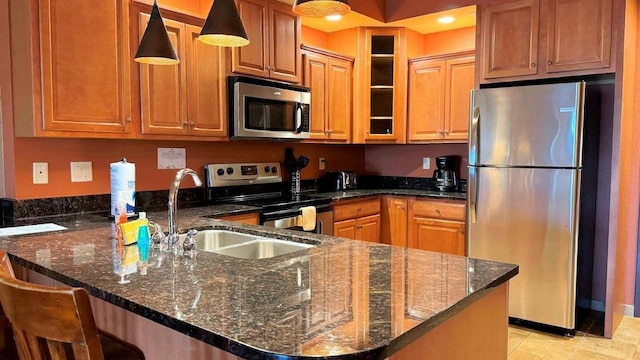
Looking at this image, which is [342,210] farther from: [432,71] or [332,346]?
[332,346]

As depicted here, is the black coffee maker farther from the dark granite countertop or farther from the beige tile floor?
the beige tile floor

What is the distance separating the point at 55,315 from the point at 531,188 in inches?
115

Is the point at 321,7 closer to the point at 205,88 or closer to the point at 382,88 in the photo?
the point at 205,88

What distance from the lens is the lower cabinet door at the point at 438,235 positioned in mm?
3846

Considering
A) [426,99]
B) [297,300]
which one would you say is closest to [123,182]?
[297,300]

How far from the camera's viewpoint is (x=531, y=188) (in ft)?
10.1

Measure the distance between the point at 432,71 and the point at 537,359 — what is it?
2.59 meters

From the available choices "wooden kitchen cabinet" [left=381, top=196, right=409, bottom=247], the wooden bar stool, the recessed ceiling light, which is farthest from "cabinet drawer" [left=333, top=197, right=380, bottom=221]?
the wooden bar stool

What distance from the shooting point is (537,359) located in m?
2.72

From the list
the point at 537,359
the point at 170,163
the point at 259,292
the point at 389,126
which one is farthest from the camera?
the point at 389,126

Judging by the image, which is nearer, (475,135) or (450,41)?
(475,135)

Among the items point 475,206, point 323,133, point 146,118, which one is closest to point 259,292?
point 146,118

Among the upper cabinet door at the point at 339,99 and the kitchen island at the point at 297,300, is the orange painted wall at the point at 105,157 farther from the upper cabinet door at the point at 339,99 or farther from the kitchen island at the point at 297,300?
the kitchen island at the point at 297,300

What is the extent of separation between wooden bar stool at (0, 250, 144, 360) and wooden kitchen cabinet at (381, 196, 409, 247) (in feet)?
Result: 11.3
